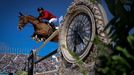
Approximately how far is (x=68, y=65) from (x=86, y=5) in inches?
65.5

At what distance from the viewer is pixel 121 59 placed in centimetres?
341

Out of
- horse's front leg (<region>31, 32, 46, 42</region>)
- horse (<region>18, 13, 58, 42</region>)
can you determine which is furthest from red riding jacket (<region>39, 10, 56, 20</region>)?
horse's front leg (<region>31, 32, 46, 42</region>)

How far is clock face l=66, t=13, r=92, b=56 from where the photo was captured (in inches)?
332

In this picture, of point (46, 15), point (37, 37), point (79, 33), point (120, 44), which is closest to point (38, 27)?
point (46, 15)

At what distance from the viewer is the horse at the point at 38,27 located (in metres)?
16.5

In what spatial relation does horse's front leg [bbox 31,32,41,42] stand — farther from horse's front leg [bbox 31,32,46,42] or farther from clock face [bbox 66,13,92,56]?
clock face [bbox 66,13,92,56]

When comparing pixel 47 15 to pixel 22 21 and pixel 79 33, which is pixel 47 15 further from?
pixel 79 33

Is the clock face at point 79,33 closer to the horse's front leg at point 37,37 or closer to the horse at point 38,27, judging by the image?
the horse's front leg at point 37,37

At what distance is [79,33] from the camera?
28.8 ft

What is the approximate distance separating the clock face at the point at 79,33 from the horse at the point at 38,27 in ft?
22.6

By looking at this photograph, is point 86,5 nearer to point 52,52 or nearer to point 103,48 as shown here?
point 52,52

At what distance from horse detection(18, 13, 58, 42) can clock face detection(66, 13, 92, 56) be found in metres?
6.89

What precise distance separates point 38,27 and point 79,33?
867cm

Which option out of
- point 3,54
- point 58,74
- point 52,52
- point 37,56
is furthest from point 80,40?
point 3,54
